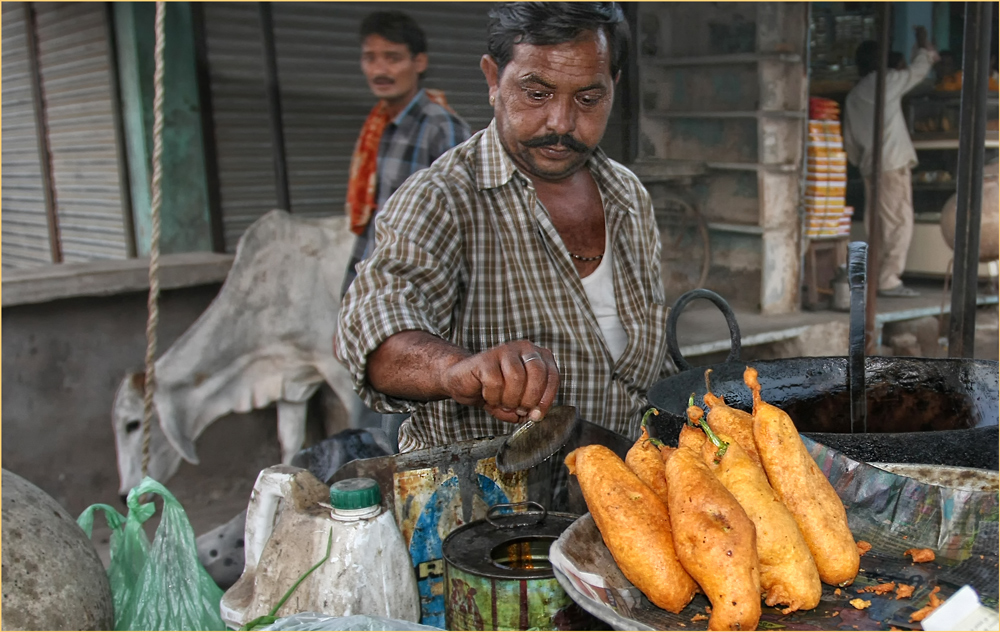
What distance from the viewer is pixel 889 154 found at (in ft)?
18.9

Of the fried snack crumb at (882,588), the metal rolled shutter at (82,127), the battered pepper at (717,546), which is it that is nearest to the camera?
the battered pepper at (717,546)

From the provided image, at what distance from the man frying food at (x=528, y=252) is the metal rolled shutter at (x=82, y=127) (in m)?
3.92

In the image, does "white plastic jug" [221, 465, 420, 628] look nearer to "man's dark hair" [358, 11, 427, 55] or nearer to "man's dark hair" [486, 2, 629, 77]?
"man's dark hair" [486, 2, 629, 77]

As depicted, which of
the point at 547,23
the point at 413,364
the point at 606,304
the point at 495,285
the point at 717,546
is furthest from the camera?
the point at 606,304

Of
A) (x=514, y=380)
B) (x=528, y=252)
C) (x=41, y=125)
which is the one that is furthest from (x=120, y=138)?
(x=514, y=380)

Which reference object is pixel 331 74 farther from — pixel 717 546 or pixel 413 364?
pixel 717 546

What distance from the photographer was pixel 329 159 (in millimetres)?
5832

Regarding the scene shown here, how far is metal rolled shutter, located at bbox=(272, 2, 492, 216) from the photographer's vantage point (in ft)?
17.5

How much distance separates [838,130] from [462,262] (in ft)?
14.3

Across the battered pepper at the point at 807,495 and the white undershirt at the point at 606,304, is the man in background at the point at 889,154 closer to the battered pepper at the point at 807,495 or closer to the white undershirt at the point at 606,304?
the white undershirt at the point at 606,304

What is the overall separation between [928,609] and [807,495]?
21cm

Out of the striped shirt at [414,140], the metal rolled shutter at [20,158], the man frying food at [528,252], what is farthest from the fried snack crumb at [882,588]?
A: the metal rolled shutter at [20,158]

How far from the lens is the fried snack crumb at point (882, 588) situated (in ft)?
3.90

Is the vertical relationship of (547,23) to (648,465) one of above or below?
above
